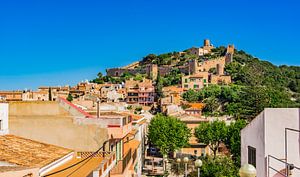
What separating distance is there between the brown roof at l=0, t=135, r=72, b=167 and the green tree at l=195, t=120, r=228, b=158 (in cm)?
3950

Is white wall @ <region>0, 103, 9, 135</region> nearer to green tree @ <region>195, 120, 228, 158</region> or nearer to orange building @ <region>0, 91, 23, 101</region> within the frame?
orange building @ <region>0, 91, 23, 101</region>

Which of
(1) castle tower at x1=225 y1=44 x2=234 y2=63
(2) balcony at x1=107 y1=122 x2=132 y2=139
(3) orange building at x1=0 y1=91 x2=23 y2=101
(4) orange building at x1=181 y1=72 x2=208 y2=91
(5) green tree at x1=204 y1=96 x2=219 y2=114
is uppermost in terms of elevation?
(1) castle tower at x1=225 y1=44 x2=234 y2=63

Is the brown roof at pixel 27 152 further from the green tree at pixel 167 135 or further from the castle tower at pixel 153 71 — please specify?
the castle tower at pixel 153 71

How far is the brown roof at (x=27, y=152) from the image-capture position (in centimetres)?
1118

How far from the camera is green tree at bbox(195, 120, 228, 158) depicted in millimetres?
52000

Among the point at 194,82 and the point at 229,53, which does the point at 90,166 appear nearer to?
the point at 194,82

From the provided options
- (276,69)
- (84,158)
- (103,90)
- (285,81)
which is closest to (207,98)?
(103,90)

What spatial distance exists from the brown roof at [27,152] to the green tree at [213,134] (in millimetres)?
39497

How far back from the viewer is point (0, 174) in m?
7.20

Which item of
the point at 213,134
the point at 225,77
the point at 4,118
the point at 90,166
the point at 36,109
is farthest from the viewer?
the point at 225,77

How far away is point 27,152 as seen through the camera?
495 inches

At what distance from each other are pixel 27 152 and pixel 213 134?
4195cm

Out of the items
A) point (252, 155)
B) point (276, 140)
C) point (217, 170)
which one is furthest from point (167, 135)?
point (276, 140)

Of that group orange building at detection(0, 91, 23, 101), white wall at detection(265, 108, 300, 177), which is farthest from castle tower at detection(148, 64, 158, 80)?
white wall at detection(265, 108, 300, 177)
